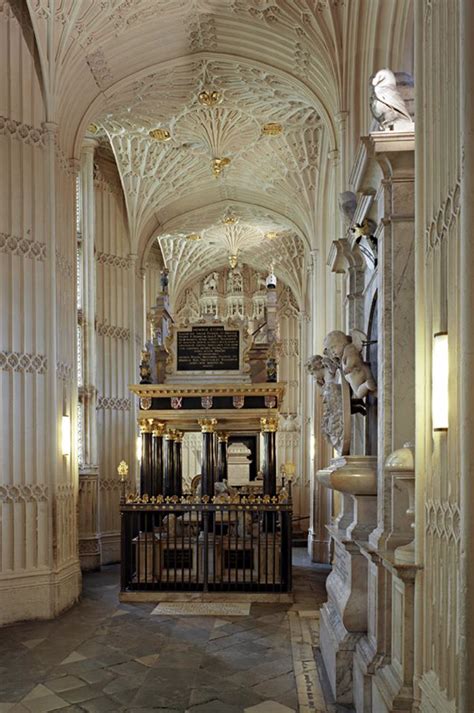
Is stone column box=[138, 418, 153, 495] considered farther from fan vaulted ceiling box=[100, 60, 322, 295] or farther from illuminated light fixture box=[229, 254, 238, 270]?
illuminated light fixture box=[229, 254, 238, 270]

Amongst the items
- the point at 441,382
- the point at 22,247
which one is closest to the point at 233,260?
the point at 22,247

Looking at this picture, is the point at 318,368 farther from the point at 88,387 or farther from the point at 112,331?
the point at 112,331

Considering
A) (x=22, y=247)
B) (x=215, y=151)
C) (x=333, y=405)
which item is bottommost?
(x=333, y=405)

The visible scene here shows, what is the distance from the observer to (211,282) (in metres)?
24.4

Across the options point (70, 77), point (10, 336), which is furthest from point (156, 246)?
point (10, 336)

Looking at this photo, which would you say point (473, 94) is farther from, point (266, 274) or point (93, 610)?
point (266, 274)

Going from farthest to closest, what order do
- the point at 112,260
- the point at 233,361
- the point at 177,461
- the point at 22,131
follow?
the point at 177,461 → the point at 112,260 → the point at 233,361 → the point at 22,131

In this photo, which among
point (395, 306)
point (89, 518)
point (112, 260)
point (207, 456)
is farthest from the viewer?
point (112, 260)

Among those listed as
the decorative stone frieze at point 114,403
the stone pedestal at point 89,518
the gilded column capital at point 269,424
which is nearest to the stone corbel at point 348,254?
the gilded column capital at point 269,424

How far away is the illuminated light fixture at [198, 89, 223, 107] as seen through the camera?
12648 millimetres

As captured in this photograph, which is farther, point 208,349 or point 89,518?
point 208,349

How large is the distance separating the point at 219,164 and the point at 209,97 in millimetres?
2277

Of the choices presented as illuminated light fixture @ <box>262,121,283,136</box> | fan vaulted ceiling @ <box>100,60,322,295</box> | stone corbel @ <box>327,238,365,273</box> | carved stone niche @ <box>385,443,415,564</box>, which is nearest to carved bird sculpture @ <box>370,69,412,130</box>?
stone corbel @ <box>327,238,365,273</box>

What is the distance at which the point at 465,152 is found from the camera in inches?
124
